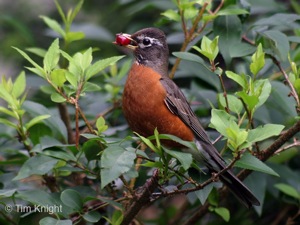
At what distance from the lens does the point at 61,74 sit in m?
2.37

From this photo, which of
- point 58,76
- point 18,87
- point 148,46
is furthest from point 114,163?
point 148,46

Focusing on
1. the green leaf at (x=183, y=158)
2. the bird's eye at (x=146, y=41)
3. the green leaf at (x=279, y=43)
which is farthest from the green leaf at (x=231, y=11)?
the green leaf at (x=183, y=158)

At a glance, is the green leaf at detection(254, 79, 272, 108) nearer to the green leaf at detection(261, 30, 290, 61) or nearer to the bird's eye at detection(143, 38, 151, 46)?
the green leaf at detection(261, 30, 290, 61)

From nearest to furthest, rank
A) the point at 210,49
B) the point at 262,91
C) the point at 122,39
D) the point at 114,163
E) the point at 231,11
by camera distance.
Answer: the point at 114,163 < the point at 262,91 < the point at 210,49 < the point at 231,11 < the point at 122,39

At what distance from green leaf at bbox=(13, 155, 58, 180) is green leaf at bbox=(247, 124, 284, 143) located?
809 mm

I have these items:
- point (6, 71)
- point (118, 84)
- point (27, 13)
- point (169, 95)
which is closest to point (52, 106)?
point (118, 84)

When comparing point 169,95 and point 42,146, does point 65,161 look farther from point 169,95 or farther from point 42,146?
point 169,95

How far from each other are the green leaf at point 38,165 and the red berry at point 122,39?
883 mm

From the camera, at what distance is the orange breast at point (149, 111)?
9.37 ft

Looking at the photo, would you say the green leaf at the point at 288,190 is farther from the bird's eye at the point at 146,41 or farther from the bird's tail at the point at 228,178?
the bird's eye at the point at 146,41

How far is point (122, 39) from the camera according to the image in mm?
3137

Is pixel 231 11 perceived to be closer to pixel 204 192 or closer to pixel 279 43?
pixel 279 43

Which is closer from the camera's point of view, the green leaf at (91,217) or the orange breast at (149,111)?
the green leaf at (91,217)

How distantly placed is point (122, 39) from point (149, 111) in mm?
481
